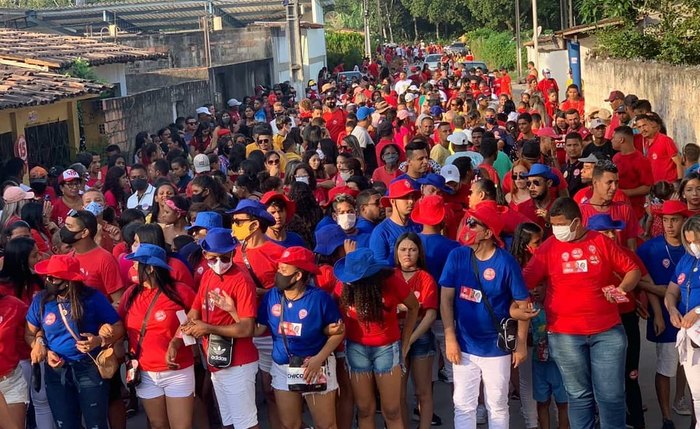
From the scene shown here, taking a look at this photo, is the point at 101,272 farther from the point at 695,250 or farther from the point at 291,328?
the point at 695,250

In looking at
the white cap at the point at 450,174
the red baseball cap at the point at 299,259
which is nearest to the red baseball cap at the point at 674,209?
the white cap at the point at 450,174

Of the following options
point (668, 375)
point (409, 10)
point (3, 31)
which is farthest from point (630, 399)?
point (409, 10)

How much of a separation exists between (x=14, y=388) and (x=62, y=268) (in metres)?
0.99

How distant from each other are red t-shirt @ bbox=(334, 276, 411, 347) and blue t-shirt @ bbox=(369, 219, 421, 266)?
0.64 meters

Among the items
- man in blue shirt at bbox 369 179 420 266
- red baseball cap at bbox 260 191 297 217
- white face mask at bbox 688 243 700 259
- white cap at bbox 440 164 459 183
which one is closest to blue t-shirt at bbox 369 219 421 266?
man in blue shirt at bbox 369 179 420 266

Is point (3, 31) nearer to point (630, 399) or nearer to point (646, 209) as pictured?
point (646, 209)

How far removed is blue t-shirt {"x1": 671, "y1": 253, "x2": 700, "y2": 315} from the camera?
7391 millimetres

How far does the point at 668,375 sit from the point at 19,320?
4.56 meters

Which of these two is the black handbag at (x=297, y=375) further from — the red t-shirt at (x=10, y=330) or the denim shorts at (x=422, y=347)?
the red t-shirt at (x=10, y=330)

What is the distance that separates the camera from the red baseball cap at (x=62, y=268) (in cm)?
735

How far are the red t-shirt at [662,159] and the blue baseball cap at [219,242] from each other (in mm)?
5570

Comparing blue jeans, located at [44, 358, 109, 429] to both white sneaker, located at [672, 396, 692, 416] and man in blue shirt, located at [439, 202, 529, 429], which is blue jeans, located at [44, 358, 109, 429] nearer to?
man in blue shirt, located at [439, 202, 529, 429]

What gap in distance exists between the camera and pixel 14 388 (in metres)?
7.70

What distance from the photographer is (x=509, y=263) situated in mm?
7340
